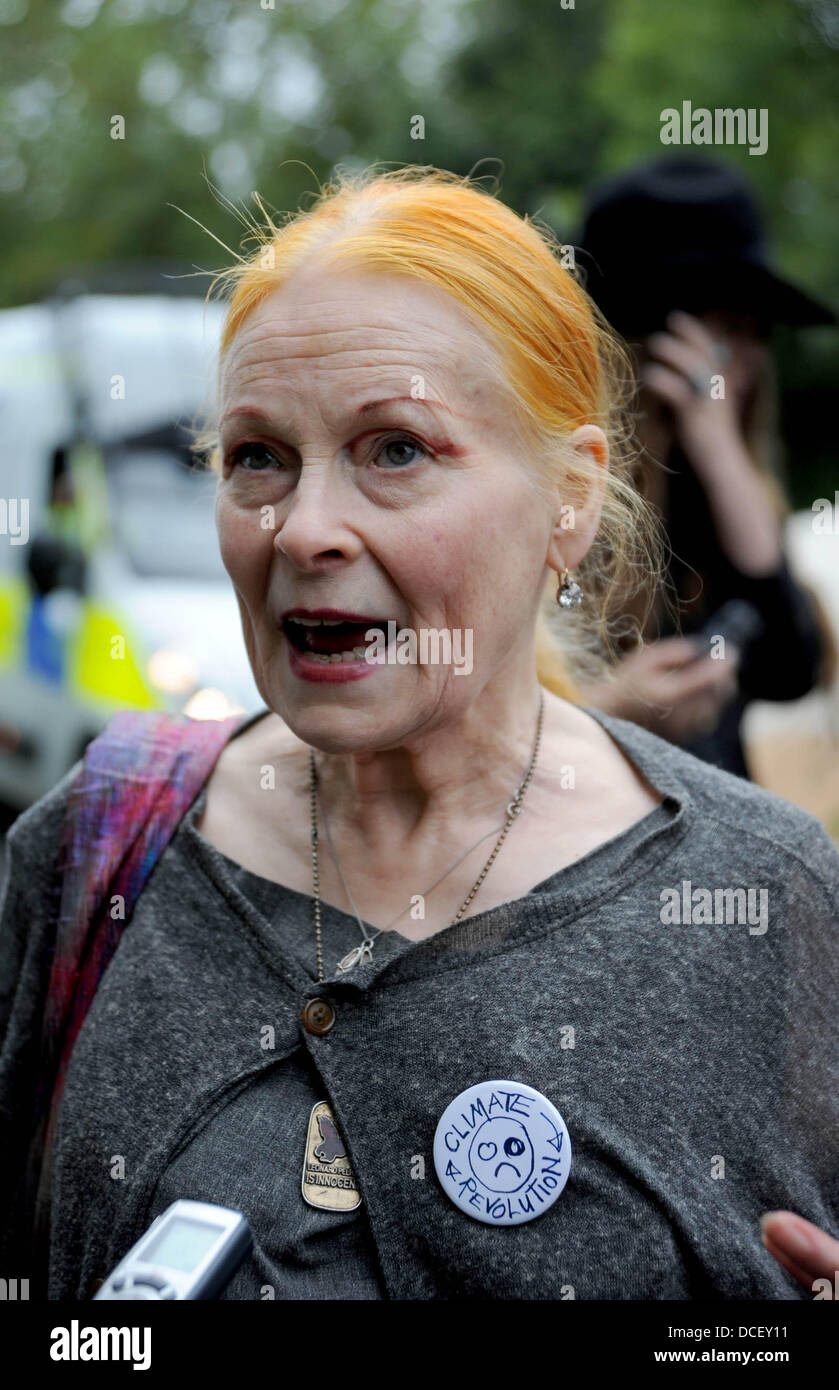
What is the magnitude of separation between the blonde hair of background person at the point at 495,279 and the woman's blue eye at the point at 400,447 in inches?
6.1

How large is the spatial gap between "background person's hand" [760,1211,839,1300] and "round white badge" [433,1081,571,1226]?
241 mm

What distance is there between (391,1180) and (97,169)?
71.0 ft

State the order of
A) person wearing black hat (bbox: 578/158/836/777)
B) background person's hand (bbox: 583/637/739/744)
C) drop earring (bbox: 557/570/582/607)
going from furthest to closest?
person wearing black hat (bbox: 578/158/836/777) < background person's hand (bbox: 583/637/739/744) < drop earring (bbox: 557/570/582/607)

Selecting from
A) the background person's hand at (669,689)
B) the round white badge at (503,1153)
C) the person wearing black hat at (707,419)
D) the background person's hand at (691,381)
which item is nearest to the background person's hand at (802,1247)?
the round white badge at (503,1153)

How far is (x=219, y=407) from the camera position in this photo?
1.99 m

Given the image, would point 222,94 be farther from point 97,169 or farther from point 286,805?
point 286,805

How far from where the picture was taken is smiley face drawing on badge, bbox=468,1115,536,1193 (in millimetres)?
1660

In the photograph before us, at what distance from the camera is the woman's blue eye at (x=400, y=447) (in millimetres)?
1755

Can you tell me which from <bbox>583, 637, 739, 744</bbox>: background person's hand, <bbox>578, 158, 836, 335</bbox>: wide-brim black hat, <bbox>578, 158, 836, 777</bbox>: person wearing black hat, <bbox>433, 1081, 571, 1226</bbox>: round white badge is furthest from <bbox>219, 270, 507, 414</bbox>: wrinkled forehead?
<bbox>578, 158, 836, 335</bbox>: wide-brim black hat

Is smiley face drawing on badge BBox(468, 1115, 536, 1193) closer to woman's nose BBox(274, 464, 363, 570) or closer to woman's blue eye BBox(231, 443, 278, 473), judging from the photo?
woman's nose BBox(274, 464, 363, 570)

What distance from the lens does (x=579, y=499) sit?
1963 mm

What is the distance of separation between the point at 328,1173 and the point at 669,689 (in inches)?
51.1
